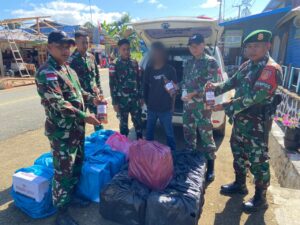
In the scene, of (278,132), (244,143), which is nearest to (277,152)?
(278,132)

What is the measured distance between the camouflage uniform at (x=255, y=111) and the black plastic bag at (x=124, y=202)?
1.23 meters

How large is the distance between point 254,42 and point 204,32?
1357 mm

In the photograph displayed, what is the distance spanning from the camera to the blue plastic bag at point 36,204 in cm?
261

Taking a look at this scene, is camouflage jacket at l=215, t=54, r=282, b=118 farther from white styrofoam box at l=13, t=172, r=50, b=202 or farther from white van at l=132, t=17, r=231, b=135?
white styrofoam box at l=13, t=172, r=50, b=202

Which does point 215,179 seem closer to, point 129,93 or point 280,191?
point 280,191

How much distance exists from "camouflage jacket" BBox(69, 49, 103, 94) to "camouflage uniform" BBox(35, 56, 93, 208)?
1337mm

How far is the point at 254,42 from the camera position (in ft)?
8.09

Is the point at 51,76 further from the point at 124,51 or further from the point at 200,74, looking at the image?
the point at 200,74

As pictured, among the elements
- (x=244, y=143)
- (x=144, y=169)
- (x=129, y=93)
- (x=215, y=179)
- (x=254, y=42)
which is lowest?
(x=215, y=179)

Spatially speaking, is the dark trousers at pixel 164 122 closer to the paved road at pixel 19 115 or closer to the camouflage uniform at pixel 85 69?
the camouflage uniform at pixel 85 69

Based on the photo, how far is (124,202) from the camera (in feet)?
7.88

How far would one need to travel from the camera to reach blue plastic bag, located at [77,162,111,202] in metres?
2.79

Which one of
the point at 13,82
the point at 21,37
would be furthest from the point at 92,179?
the point at 21,37

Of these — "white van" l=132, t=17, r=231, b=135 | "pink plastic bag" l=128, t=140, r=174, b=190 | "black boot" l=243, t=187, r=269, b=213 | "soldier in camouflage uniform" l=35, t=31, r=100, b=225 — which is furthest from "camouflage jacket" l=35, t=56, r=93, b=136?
"black boot" l=243, t=187, r=269, b=213
